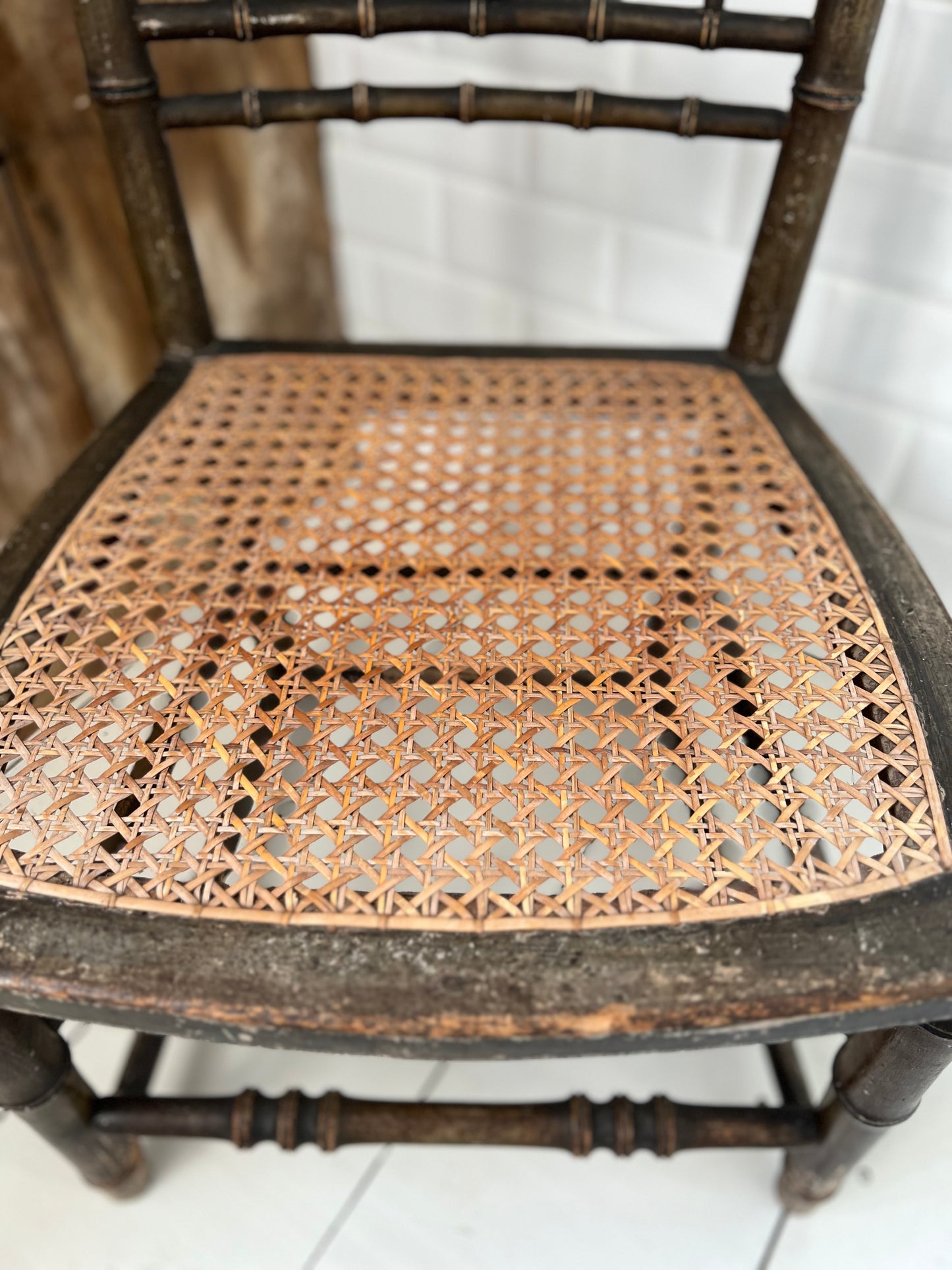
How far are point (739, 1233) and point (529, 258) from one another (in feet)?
2.82

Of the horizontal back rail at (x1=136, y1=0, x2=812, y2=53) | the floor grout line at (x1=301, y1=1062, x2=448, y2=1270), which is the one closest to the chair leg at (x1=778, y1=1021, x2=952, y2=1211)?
the floor grout line at (x1=301, y1=1062, x2=448, y2=1270)

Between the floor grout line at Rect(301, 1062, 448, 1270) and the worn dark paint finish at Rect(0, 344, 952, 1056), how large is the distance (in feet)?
1.23

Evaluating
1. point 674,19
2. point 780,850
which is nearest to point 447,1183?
point 780,850

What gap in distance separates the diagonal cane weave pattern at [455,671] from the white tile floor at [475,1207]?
354mm

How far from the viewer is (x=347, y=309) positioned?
1.13 m

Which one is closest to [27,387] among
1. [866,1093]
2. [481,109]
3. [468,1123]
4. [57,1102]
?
[481,109]

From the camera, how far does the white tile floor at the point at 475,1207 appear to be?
2.30ft

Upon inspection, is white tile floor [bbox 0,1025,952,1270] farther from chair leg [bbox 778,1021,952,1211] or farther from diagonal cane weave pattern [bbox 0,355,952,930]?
diagonal cane weave pattern [bbox 0,355,952,930]

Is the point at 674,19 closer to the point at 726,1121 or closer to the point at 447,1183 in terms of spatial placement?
the point at 726,1121

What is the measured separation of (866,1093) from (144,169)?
71 cm

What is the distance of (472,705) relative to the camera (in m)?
0.51

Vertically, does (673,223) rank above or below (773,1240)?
above

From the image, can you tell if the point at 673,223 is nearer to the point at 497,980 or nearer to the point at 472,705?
the point at 472,705

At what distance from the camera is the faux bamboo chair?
1.29ft
